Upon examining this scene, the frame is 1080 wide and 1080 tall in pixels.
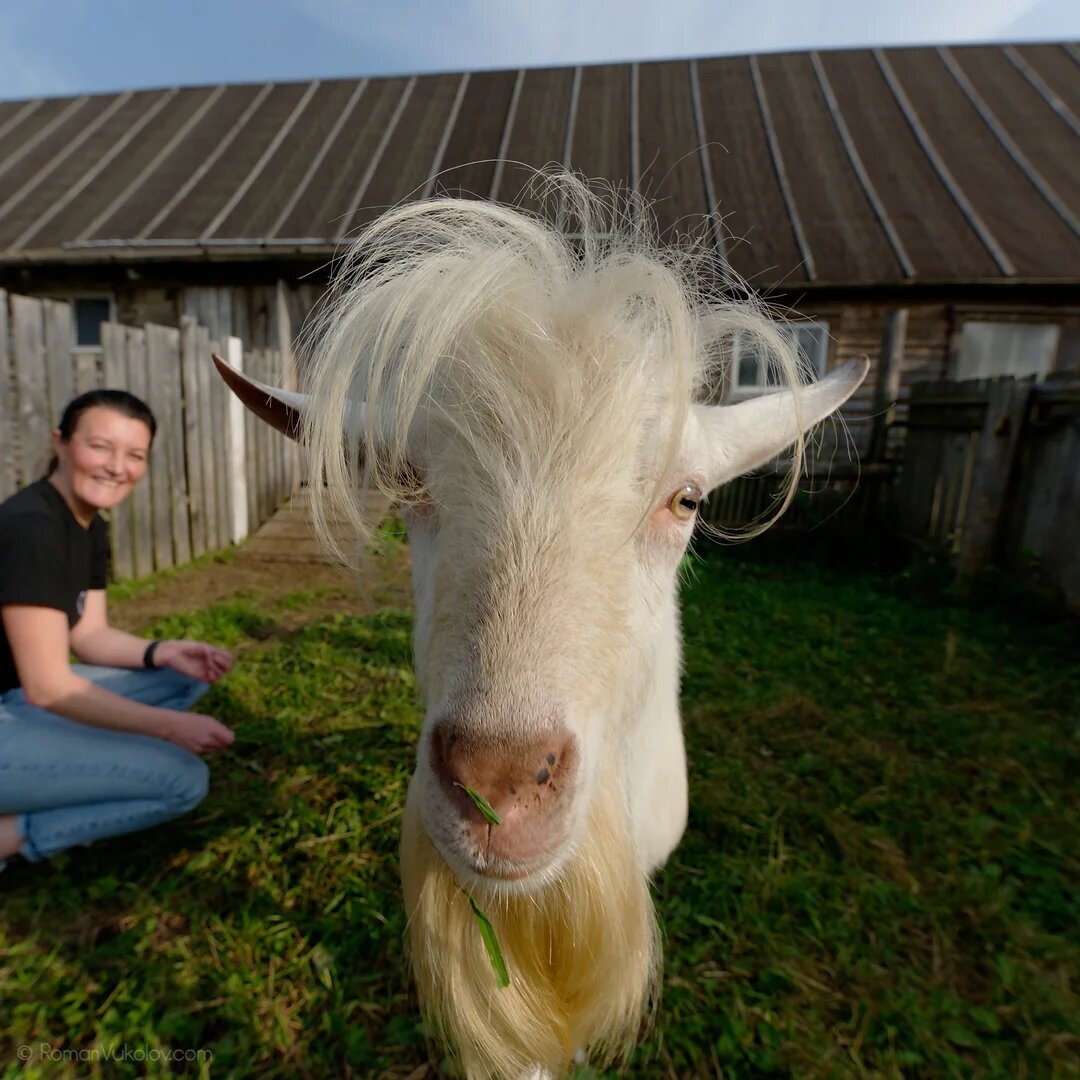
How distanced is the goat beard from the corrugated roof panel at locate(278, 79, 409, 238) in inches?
398

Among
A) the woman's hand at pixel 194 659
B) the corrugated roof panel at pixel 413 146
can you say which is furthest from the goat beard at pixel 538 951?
the corrugated roof panel at pixel 413 146

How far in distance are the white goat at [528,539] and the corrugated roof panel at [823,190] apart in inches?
331

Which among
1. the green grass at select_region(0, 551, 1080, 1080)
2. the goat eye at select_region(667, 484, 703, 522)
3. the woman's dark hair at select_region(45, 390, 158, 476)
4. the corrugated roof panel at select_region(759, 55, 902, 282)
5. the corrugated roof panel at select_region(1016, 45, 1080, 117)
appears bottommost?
the green grass at select_region(0, 551, 1080, 1080)

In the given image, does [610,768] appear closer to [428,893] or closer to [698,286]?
[428,893]

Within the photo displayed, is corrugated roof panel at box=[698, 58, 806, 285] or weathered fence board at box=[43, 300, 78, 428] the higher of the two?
corrugated roof panel at box=[698, 58, 806, 285]

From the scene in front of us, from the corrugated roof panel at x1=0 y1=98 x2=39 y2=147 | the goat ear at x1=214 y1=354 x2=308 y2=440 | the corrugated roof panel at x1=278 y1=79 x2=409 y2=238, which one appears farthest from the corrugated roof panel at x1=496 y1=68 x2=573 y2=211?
the corrugated roof panel at x1=0 y1=98 x2=39 y2=147

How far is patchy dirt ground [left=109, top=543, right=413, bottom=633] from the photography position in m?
5.76

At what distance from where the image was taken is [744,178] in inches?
407

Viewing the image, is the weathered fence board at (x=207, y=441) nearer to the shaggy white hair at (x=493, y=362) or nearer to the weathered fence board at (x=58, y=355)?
the weathered fence board at (x=58, y=355)

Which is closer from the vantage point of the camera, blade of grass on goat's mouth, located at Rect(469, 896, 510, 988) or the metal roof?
blade of grass on goat's mouth, located at Rect(469, 896, 510, 988)

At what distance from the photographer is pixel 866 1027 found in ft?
7.09

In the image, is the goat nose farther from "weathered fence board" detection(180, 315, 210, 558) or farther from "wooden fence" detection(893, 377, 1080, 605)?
"weathered fence board" detection(180, 315, 210, 558)

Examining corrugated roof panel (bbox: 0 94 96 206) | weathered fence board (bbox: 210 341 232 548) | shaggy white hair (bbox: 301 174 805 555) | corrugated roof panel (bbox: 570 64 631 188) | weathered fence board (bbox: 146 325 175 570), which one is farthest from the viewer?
corrugated roof panel (bbox: 0 94 96 206)

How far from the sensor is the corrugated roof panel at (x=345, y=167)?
9.88 metres
